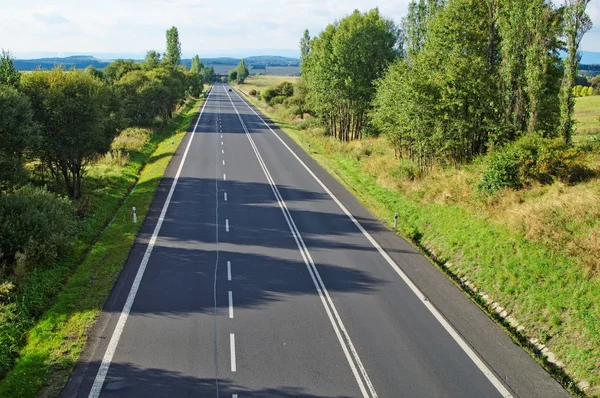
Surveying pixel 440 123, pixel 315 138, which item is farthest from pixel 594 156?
pixel 315 138

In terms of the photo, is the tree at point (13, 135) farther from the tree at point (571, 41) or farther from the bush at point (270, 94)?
the bush at point (270, 94)

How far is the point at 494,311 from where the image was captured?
13.7 metres

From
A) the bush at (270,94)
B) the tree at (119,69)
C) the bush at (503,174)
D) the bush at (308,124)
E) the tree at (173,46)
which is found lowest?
the bush at (503,174)

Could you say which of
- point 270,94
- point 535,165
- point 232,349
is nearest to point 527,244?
point 535,165

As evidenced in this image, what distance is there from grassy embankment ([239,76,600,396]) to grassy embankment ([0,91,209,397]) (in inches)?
464

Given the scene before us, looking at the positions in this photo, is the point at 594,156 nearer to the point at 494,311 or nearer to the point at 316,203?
the point at 494,311

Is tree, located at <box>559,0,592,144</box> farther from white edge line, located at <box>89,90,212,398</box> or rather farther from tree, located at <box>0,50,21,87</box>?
tree, located at <box>0,50,21,87</box>

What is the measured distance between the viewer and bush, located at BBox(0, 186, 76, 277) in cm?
1500

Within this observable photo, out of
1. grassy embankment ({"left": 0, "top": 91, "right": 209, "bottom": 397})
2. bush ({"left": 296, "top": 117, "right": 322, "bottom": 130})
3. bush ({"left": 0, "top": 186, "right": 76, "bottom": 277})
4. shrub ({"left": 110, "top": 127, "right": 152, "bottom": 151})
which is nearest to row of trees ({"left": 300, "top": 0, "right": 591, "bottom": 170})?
grassy embankment ({"left": 0, "top": 91, "right": 209, "bottom": 397})

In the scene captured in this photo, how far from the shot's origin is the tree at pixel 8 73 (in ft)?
68.8

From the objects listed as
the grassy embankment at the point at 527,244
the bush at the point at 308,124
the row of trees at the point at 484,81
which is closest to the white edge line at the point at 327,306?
the grassy embankment at the point at 527,244

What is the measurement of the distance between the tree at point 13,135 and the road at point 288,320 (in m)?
5.51

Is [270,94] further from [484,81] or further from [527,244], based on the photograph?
[527,244]

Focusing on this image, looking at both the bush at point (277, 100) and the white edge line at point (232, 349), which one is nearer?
the white edge line at point (232, 349)
